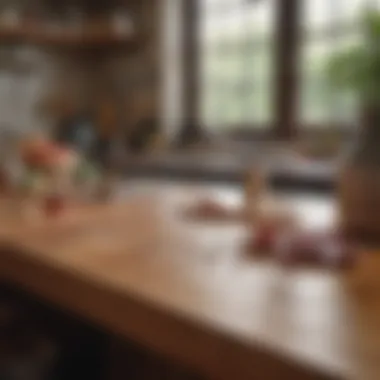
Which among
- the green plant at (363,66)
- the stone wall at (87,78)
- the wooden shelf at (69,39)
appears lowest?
the stone wall at (87,78)

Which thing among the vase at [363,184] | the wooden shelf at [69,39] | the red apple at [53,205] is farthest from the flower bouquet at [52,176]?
the wooden shelf at [69,39]

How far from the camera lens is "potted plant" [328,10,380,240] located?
3.59 feet

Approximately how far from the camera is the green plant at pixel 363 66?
3.58ft

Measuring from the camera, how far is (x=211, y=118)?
306 centimetres

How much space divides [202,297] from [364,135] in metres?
0.48

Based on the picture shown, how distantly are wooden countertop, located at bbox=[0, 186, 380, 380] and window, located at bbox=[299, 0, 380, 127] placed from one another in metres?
1.34

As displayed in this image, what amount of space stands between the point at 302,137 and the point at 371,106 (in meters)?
1.54

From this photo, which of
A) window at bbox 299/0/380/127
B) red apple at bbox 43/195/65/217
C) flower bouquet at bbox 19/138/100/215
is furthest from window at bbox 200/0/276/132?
red apple at bbox 43/195/65/217

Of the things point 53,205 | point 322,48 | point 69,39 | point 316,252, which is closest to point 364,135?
point 316,252

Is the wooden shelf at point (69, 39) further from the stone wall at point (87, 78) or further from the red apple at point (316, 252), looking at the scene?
the red apple at point (316, 252)

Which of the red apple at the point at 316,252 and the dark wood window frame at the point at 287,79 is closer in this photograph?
the red apple at the point at 316,252

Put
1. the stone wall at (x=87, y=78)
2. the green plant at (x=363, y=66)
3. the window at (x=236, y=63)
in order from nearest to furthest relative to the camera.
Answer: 1. the green plant at (x=363, y=66)
2. the window at (x=236, y=63)
3. the stone wall at (x=87, y=78)

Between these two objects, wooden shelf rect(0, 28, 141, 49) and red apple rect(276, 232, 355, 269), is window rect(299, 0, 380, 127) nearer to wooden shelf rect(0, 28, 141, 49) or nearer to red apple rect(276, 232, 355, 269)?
wooden shelf rect(0, 28, 141, 49)

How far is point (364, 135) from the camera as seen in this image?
113cm
